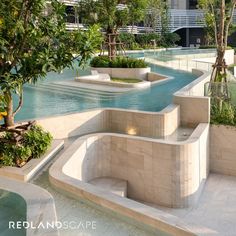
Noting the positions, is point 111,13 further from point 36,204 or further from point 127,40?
point 36,204

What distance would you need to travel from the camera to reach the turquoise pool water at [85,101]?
12.3 metres

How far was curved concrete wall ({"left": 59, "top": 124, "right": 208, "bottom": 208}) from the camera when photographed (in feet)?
30.9

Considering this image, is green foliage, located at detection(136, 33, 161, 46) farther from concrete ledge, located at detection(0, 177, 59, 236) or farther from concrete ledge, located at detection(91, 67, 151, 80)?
concrete ledge, located at detection(0, 177, 59, 236)

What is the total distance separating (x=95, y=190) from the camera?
6527 millimetres

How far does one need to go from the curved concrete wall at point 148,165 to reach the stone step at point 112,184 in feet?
0.37

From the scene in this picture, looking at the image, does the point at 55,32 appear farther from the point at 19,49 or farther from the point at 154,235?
the point at 154,235

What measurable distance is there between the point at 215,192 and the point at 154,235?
572 cm

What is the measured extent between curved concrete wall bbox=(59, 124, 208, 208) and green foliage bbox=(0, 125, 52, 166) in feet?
2.55

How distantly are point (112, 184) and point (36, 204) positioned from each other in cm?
435

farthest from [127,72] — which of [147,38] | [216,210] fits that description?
[147,38]

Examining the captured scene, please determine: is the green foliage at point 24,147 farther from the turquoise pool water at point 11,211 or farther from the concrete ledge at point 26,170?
the turquoise pool water at point 11,211

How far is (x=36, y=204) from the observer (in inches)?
221

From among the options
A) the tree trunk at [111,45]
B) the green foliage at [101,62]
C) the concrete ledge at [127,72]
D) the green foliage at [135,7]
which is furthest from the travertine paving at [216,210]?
the green foliage at [135,7]

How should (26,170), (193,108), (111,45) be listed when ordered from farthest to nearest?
(111,45)
(193,108)
(26,170)
